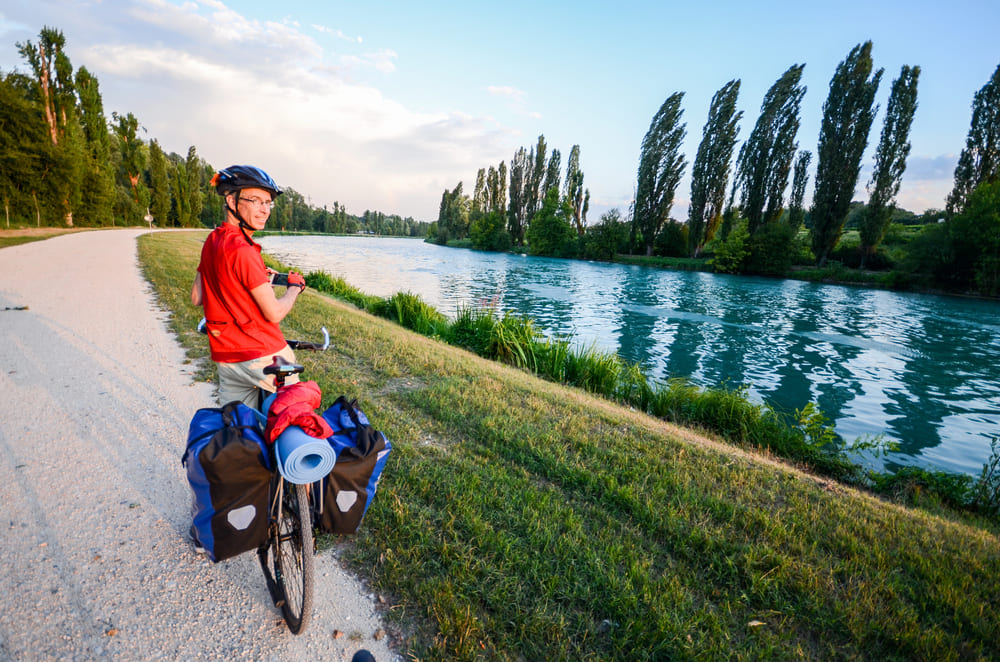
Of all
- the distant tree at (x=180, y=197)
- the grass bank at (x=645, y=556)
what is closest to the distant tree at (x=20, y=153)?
the distant tree at (x=180, y=197)

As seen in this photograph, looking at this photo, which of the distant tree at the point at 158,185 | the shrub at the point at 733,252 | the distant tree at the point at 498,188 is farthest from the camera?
the distant tree at the point at 498,188

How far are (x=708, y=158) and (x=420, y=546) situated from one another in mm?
58134

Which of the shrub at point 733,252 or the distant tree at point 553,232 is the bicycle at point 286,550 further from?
the distant tree at point 553,232

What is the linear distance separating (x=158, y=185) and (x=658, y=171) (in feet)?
215

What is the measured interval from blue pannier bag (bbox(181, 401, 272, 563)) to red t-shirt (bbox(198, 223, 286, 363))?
1.59 feet

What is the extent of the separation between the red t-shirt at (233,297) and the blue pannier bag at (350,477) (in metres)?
0.75

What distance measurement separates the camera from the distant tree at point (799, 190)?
44344mm

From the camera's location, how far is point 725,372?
11492mm

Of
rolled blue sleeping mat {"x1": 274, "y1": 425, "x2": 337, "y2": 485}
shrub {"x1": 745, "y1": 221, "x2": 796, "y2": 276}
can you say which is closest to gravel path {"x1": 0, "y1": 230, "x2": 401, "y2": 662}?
rolled blue sleeping mat {"x1": 274, "y1": 425, "x2": 337, "y2": 485}

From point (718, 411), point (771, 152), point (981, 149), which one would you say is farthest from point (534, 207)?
point (718, 411)

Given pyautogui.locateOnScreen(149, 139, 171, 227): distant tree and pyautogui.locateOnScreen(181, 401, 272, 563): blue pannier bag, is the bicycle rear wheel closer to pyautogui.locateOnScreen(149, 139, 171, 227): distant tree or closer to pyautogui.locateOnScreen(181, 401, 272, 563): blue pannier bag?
pyautogui.locateOnScreen(181, 401, 272, 563): blue pannier bag

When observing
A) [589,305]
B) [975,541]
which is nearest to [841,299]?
[589,305]

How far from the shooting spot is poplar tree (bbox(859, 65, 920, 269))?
1476 inches

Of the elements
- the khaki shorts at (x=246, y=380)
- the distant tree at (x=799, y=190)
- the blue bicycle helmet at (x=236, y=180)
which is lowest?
the khaki shorts at (x=246, y=380)
